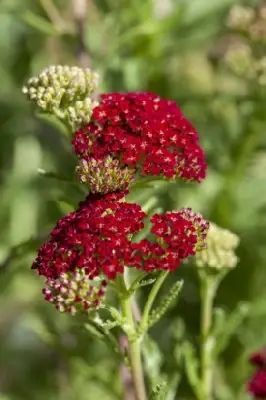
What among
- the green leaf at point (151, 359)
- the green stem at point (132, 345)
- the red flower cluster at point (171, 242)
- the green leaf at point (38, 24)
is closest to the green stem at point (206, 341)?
→ the green leaf at point (151, 359)

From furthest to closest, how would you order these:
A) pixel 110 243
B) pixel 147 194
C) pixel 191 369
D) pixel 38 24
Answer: pixel 38 24 → pixel 147 194 → pixel 191 369 → pixel 110 243

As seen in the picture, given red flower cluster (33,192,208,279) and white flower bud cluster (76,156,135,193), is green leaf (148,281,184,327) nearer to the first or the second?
red flower cluster (33,192,208,279)

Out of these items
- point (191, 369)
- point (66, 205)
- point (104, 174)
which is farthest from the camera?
point (191, 369)

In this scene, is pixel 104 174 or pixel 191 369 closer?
pixel 104 174

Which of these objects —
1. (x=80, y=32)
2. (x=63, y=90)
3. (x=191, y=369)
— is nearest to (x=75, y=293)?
(x=63, y=90)

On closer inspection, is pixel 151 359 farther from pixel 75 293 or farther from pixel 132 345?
pixel 75 293

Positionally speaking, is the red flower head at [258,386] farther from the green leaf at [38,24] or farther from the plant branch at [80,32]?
the green leaf at [38,24]
